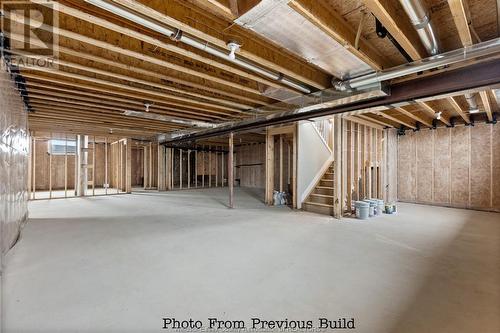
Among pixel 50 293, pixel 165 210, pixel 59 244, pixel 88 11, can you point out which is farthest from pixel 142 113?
pixel 50 293

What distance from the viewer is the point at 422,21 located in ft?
6.23

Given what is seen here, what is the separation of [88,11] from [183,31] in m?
0.77

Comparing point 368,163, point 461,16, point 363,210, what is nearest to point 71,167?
point 363,210

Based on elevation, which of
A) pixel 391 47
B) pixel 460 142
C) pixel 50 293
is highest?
pixel 391 47

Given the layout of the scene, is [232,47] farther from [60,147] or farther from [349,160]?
[60,147]

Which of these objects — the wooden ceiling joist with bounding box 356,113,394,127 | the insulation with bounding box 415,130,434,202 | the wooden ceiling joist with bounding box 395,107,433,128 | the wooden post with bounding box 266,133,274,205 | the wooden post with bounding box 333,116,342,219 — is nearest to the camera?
the wooden ceiling joist with bounding box 395,107,433,128

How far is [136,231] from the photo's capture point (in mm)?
3709

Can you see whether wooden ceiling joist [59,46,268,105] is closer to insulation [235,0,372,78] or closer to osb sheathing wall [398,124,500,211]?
insulation [235,0,372,78]

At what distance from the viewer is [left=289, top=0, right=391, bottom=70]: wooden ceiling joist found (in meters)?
1.84

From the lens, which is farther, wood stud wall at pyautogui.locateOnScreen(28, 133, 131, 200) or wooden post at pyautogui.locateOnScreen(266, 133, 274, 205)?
wood stud wall at pyautogui.locateOnScreen(28, 133, 131, 200)

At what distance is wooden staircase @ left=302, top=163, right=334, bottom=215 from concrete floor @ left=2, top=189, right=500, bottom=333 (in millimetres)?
1229

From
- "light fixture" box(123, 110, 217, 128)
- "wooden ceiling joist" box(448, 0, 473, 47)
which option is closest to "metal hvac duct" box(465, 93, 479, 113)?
"wooden ceiling joist" box(448, 0, 473, 47)

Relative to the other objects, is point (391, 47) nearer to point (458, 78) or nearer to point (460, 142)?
point (458, 78)

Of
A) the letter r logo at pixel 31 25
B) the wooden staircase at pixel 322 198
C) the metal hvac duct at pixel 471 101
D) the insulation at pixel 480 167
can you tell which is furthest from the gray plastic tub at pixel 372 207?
the letter r logo at pixel 31 25
